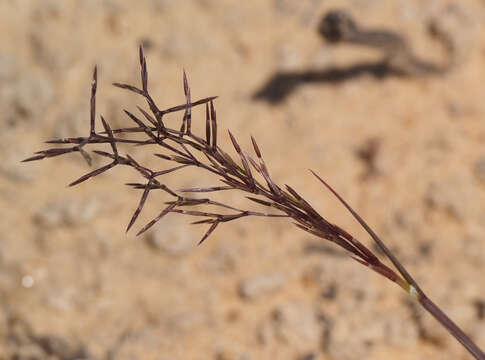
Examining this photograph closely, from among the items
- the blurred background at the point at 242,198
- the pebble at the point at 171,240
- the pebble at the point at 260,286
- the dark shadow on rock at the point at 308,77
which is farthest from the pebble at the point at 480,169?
the pebble at the point at 171,240

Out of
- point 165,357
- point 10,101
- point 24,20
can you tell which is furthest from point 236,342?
point 24,20

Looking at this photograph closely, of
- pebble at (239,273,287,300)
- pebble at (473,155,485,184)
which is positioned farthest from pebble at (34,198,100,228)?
pebble at (473,155,485,184)

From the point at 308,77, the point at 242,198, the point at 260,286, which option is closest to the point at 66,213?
the point at 242,198

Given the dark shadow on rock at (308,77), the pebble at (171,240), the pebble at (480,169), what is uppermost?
the dark shadow on rock at (308,77)

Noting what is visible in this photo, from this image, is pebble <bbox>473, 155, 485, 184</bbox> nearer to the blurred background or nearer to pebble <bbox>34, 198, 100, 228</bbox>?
the blurred background

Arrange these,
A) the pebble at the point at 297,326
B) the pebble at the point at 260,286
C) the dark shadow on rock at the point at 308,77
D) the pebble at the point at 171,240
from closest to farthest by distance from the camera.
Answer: the pebble at the point at 297,326 < the pebble at the point at 260,286 < the pebble at the point at 171,240 < the dark shadow on rock at the point at 308,77

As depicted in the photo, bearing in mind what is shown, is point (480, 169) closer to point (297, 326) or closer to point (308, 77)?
point (308, 77)

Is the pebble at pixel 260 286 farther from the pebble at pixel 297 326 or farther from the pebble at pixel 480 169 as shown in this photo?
the pebble at pixel 480 169

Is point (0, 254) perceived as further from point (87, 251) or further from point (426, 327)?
point (426, 327)
